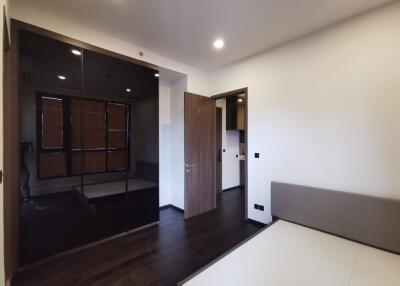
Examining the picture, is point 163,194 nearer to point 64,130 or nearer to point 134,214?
point 134,214

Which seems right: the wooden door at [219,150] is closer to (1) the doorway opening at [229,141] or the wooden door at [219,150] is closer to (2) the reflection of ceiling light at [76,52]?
(1) the doorway opening at [229,141]

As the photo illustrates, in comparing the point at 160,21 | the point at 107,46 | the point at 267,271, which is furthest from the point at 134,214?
the point at 160,21

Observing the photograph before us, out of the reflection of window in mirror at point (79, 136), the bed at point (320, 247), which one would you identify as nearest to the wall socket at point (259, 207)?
the bed at point (320, 247)

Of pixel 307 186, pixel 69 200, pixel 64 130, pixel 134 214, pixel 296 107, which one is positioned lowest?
pixel 134 214

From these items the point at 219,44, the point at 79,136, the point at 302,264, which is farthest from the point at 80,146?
the point at 302,264

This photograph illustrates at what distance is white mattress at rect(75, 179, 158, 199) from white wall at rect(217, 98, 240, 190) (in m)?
2.64

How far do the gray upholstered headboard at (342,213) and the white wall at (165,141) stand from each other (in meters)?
2.28

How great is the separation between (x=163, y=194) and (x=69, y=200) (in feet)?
6.30

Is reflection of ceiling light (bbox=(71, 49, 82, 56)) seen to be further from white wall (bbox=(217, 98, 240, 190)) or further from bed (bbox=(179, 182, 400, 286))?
white wall (bbox=(217, 98, 240, 190))

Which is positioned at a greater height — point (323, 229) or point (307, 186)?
point (307, 186)

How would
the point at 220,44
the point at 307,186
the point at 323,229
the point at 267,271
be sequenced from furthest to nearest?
1. the point at 220,44
2. the point at 307,186
3. the point at 323,229
4. the point at 267,271

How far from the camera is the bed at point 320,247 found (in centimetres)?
157

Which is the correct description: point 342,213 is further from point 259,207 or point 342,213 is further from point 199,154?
point 199,154

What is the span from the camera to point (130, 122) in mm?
3096
